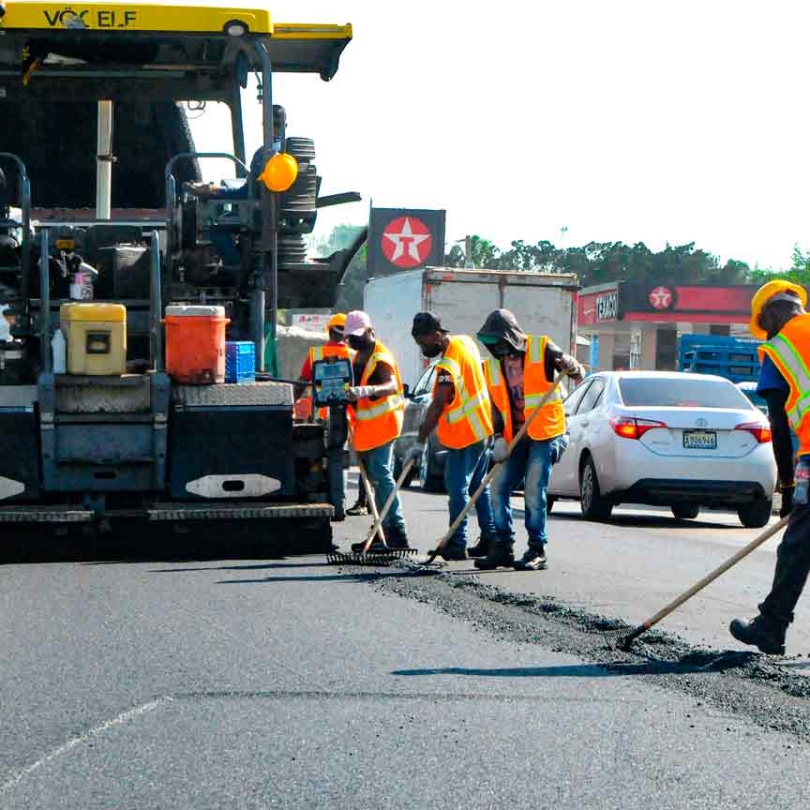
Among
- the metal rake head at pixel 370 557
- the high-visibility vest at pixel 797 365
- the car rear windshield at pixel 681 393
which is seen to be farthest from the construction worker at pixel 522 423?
the car rear windshield at pixel 681 393

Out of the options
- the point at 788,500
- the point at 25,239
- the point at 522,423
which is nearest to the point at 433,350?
the point at 522,423

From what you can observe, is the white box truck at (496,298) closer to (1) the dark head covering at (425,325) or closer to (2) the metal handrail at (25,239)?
(1) the dark head covering at (425,325)

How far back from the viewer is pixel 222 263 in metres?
11.9

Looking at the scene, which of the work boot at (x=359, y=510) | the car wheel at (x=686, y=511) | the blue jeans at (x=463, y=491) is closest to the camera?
the blue jeans at (x=463, y=491)

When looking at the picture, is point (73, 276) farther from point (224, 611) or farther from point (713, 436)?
point (713, 436)

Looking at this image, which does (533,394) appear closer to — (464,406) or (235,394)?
(464,406)

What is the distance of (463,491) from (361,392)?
37.6 inches

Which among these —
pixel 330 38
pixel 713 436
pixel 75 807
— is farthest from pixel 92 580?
pixel 713 436

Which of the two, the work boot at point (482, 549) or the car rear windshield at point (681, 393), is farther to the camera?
the car rear windshield at point (681, 393)

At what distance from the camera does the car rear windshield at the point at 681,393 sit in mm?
16703

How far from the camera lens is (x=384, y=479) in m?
12.0

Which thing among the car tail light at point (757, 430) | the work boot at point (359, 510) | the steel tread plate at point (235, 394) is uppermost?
the steel tread plate at point (235, 394)

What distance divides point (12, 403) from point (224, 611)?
2769 mm

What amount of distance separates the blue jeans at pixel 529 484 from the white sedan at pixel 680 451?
4565 mm
